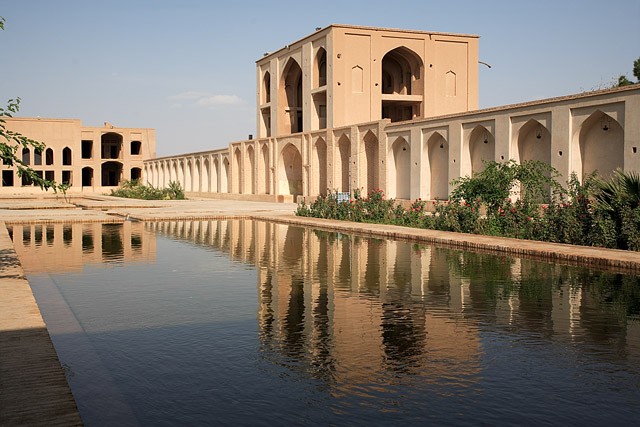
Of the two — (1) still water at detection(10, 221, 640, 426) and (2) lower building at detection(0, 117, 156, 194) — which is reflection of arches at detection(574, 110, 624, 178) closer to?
(1) still water at detection(10, 221, 640, 426)

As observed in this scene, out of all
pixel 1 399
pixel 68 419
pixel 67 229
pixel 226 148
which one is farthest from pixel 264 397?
pixel 226 148

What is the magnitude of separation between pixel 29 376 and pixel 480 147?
1740 centimetres

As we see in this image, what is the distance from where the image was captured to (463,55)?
31.3 m

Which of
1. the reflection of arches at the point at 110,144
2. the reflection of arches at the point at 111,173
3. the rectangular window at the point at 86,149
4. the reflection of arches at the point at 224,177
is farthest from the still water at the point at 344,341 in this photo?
the reflection of arches at the point at 111,173

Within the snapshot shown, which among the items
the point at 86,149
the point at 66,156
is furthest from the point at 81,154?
the point at 86,149

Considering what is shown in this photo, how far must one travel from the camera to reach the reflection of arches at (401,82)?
101 feet

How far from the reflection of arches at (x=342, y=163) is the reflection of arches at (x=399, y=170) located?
3.88 meters

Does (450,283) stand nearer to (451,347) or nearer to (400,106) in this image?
(451,347)

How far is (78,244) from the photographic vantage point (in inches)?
457

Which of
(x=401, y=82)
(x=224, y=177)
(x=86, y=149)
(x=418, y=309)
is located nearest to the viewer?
(x=418, y=309)

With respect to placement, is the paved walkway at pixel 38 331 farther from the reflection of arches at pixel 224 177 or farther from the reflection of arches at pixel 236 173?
the reflection of arches at pixel 224 177

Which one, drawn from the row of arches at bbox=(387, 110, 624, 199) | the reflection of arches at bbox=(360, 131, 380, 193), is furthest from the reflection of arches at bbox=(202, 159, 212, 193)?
the row of arches at bbox=(387, 110, 624, 199)

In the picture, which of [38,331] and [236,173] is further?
[236,173]

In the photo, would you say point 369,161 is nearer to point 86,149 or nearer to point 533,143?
point 533,143
